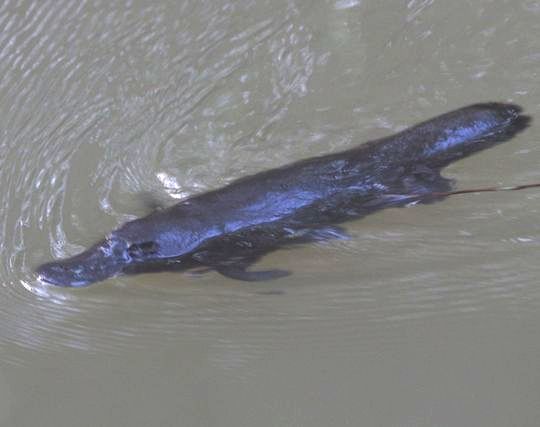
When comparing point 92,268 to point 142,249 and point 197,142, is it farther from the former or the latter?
point 197,142

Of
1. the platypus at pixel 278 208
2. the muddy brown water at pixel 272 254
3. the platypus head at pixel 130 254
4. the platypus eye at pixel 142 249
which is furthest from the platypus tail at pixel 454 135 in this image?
the platypus eye at pixel 142 249

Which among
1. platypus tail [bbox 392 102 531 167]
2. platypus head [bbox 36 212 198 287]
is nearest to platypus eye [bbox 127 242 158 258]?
platypus head [bbox 36 212 198 287]

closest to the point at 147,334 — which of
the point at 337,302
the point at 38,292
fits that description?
the point at 38,292

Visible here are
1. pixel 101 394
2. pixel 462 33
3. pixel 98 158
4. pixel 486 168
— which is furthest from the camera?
pixel 462 33

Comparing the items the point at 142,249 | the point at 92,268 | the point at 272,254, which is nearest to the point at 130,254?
the point at 142,249

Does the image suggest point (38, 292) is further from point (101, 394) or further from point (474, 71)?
point (474, 71)

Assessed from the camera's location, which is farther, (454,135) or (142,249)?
(454,135)

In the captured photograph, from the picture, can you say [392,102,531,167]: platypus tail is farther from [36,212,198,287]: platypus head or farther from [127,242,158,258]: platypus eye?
[127,242,158,258]: platypus eye
